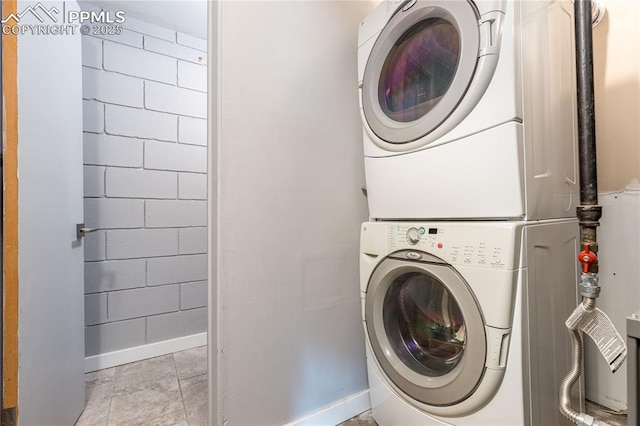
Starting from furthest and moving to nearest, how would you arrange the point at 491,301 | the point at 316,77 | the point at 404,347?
the point at 316,77 → the point at 404,347 → the point at 491,301

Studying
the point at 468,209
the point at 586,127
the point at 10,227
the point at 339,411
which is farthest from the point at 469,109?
the point at 10,227

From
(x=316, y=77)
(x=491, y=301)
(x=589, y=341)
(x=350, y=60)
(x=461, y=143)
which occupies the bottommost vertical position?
(x=589, y=341)

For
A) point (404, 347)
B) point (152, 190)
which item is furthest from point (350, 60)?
point (152, 190)

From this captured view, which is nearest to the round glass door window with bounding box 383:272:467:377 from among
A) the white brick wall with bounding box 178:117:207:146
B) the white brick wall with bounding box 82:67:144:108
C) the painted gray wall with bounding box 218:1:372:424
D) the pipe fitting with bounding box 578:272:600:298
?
the painted gray wall with bounding box 218:1:372:424

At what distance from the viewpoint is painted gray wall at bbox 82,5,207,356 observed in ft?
6.15

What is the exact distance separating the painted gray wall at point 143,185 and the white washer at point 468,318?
4.99 ft

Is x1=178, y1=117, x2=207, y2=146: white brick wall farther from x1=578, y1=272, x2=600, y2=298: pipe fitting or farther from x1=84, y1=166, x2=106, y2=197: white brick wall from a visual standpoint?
x1=578, y1=272, x2=600, y2=298: pipe fitting

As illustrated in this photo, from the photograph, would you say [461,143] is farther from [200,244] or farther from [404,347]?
[200,244]

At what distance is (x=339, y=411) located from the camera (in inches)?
50.7

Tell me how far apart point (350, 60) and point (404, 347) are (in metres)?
1.27

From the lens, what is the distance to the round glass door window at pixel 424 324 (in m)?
1.02

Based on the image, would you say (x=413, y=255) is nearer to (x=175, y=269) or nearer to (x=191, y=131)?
(x=175, y=269)

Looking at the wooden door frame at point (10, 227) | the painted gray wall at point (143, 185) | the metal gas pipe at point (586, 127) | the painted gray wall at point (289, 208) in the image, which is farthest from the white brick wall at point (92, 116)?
the metal gas pipe at point (586, 127)

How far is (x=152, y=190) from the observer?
205cm
